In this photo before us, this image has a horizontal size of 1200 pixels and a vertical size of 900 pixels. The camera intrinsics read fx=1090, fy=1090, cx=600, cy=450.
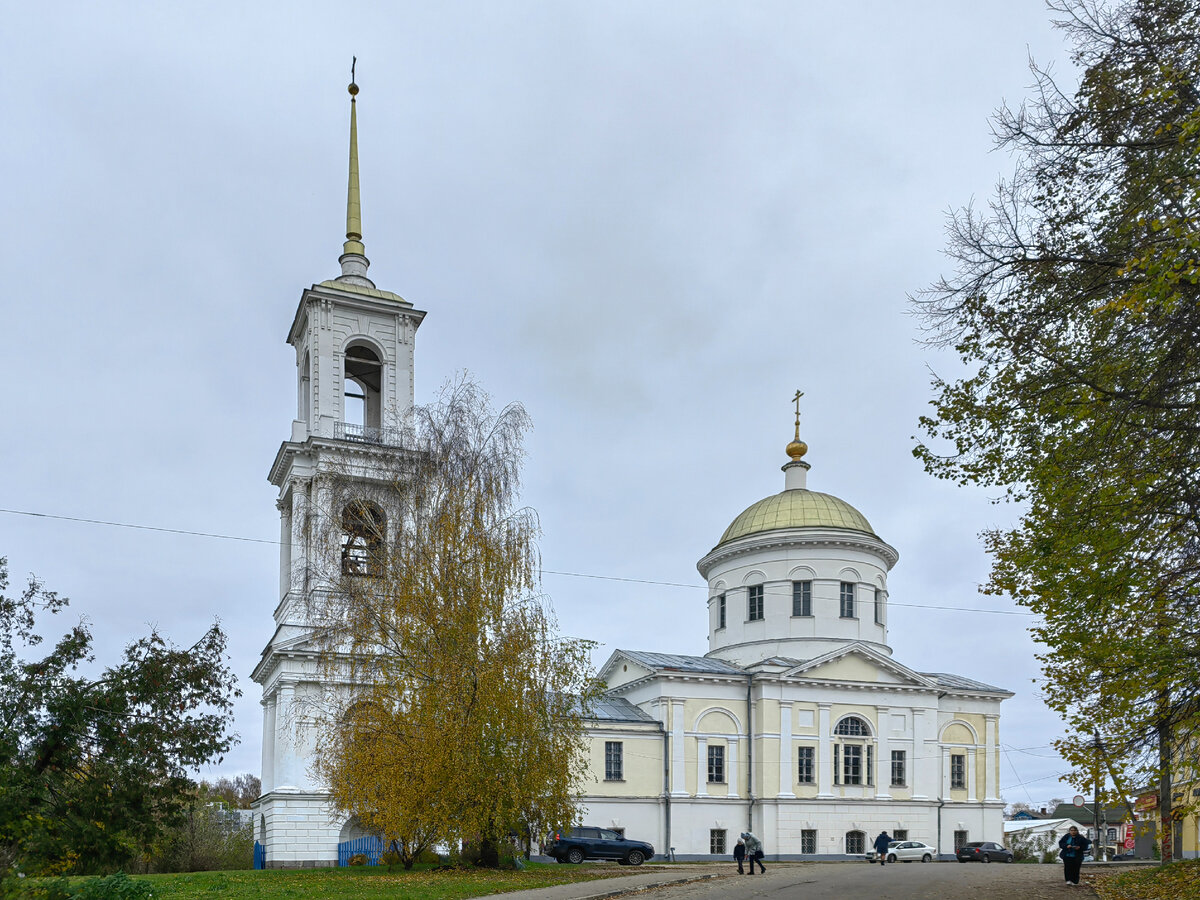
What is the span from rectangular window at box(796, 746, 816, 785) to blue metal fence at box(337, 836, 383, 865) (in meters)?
19.5

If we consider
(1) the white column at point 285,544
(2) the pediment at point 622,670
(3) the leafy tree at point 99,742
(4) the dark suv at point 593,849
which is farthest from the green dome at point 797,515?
(3) the leafy tree at point 99,742

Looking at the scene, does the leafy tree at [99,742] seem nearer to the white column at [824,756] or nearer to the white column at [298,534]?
the white column at [298,534]

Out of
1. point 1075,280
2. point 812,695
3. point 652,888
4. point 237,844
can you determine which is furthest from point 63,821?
point 812,695

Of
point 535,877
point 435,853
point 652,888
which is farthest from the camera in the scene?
point 435,853

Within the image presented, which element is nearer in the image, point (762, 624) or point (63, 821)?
point (63, 821)

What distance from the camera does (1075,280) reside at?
42.9 ft

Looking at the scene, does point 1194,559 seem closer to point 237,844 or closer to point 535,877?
point 535,877

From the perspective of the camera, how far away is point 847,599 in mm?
47312

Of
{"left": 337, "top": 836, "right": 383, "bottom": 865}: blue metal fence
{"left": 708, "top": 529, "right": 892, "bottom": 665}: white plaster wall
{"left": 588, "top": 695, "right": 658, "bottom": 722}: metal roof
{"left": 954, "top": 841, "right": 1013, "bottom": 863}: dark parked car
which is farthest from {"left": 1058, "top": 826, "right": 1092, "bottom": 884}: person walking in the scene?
{"left": 708, "top": 529, "right": 892, "bottom": 665}: white plaster wall

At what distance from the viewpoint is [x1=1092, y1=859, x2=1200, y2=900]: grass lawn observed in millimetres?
15934

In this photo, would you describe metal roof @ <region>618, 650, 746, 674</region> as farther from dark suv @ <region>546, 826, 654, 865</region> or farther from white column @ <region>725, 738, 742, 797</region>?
dark suv @ <region>546, 826, 654, 865</region>

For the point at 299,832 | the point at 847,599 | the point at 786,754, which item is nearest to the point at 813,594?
the point at 847,599

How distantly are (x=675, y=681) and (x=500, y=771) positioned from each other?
21.5 metres

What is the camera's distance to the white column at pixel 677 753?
42.0 metres
